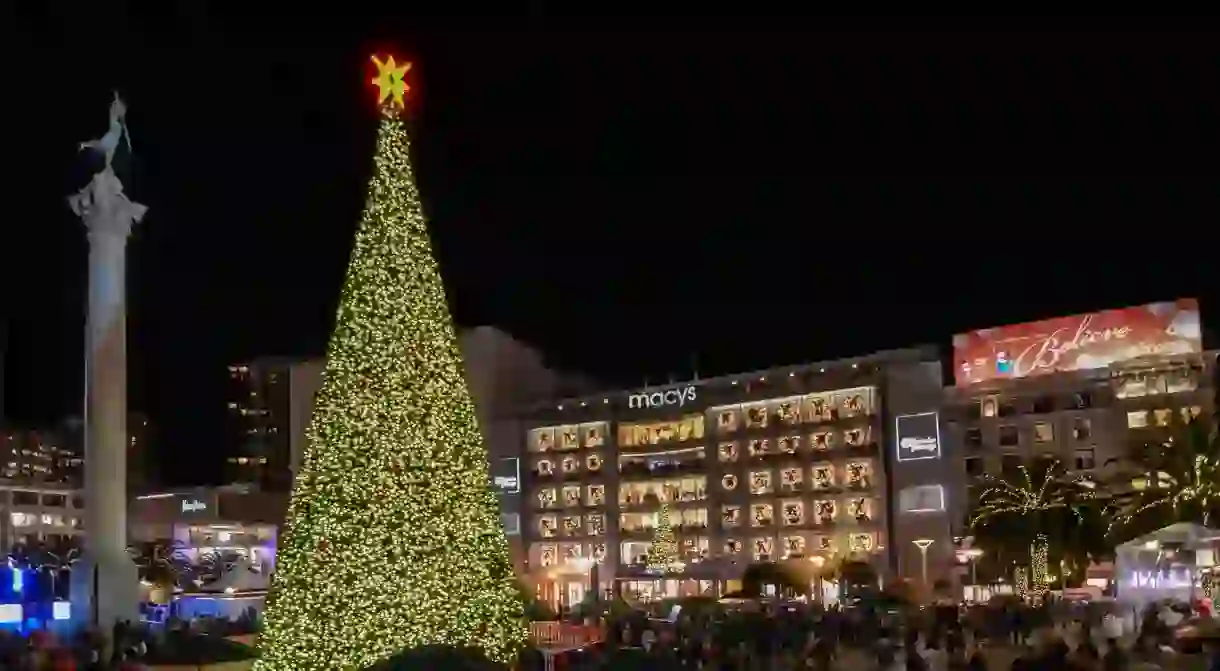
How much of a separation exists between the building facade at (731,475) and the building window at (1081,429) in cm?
893

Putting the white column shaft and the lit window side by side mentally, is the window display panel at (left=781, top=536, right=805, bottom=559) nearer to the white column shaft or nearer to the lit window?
the lit window

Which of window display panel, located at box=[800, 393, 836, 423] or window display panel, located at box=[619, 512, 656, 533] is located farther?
window display panel, located at box=[619, 512, 656, 533]

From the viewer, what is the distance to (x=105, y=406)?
37844mm

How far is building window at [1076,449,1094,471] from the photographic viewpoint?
78.6 m

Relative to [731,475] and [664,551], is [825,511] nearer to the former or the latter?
[731,475]

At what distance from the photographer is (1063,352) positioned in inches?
3135

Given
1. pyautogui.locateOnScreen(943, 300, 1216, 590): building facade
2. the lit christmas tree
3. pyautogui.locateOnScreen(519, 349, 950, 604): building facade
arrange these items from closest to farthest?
the lit christmas tree → pyautogui.locateOnScreen(943, 300, 1216, 590): building facade → pyautogui.locateOnScreen(519, 349, 950, 604): building facade

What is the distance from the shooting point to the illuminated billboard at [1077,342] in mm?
75562

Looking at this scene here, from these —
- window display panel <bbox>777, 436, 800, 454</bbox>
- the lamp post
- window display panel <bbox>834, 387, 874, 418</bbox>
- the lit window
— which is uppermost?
window display panel <bbox>834, 387, 874, 418</bbox>

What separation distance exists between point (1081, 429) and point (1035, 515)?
14.6 metres

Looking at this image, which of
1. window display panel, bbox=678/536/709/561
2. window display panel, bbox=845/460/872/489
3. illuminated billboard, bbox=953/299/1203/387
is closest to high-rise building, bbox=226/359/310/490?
window display panel, bbox=678/536/709/561

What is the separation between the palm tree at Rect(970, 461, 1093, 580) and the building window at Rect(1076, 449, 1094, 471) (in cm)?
781

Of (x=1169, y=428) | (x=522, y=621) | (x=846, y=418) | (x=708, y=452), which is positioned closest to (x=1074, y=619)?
(x=522, y=621)

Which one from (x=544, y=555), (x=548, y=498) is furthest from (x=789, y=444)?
(x=544, y=555)
